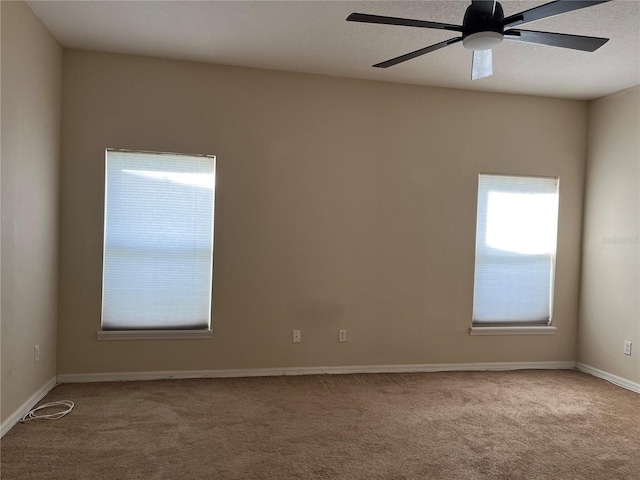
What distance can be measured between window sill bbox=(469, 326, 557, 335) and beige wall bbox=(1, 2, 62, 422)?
378cm

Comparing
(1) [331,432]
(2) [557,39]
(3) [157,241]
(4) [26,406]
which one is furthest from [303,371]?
(2) [557,39]

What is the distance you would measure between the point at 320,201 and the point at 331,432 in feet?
6.87

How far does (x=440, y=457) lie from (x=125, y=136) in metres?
3.42

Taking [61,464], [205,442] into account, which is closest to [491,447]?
[205,442]

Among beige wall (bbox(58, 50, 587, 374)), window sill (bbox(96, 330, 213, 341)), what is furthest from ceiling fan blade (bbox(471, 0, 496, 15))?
window sill (bbox(96, 330, 213, 341))

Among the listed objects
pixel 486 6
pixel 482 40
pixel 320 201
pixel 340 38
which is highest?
pixel 340 38

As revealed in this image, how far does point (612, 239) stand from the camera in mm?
4930

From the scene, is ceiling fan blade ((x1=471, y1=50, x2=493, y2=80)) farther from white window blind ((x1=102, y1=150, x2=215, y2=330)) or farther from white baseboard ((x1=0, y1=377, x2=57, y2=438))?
white baseboard ((x1=0, y1=377, x2=57, y2=438))

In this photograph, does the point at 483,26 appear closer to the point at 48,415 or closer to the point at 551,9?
the point at 551,9

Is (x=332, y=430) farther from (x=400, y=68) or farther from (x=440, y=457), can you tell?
(x=400, y=68)

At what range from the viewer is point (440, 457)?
3.05 m

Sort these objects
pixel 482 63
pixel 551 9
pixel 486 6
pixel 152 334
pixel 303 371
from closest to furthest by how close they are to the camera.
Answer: pixel 551 9, pixel 486 6, pixel 482 63, pixel 152 334, pixel 303 371

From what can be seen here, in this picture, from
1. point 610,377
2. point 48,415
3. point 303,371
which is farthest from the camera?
point 610,377

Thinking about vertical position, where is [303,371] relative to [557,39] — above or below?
below
